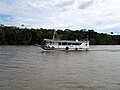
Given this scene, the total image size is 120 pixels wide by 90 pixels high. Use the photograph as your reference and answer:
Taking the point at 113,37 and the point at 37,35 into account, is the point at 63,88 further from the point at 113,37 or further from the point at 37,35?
the point at 113,37

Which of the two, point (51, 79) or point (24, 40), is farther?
point (24, 40)

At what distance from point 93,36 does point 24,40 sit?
50977 millimetres

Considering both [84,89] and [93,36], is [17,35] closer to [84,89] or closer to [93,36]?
[93,36]

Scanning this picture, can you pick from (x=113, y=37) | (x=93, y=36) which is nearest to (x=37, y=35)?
(x=93, y=36)

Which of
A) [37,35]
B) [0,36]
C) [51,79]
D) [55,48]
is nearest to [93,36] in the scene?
[37,35]

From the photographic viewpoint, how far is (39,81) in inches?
928

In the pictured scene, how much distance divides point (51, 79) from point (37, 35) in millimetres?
113217

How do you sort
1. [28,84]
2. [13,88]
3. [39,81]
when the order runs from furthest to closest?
[39,81] → [28,84] → [13,88]

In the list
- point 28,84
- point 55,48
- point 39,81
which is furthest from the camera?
point 55,48

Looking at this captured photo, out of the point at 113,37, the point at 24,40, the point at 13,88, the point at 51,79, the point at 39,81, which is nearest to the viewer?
the point at 13,88

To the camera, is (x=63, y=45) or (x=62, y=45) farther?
(x=63, y=45)

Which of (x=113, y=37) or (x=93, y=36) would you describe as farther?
(x=113, y=37)

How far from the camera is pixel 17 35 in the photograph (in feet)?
439

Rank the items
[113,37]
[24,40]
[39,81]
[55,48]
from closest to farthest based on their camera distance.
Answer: [39,81], [55,48], [24,40], [113,37]
